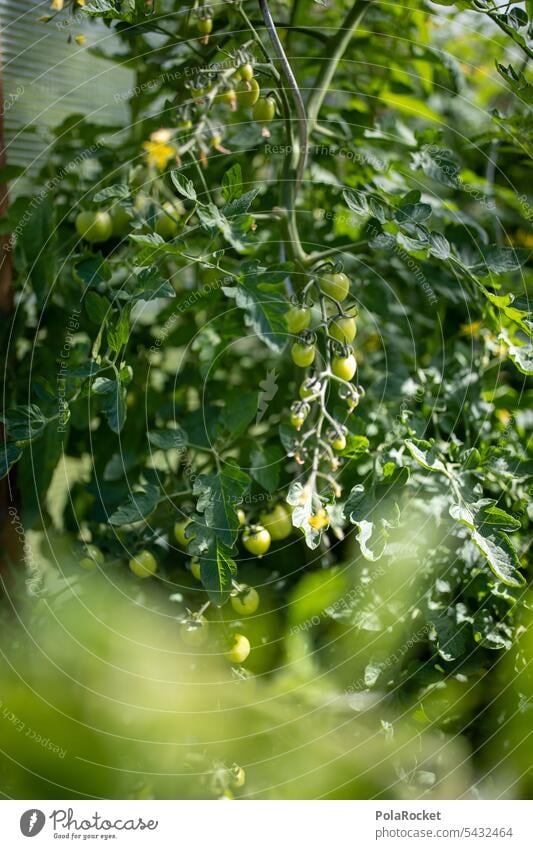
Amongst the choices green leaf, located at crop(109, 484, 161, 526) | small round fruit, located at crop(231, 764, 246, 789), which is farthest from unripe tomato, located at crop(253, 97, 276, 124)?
small round fruit, located at crop(231, 764, 246, 789)

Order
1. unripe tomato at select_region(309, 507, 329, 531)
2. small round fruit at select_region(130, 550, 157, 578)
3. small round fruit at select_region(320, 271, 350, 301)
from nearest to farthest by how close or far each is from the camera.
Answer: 1. unripe tomato at select_region(309, 507, 329, 531)
2. small round fruit at select_region(320, 271, 350, 301)
3. small round fruit at select_region(130, 550, 157, 578)

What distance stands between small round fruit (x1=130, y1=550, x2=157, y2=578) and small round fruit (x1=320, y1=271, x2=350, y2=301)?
1.00 feet

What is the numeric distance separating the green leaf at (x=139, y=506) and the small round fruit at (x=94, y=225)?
272mm

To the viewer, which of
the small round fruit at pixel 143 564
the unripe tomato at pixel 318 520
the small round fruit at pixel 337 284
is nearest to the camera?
the unripe tomato at pixel 318 520

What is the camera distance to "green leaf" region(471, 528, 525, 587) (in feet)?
1.87

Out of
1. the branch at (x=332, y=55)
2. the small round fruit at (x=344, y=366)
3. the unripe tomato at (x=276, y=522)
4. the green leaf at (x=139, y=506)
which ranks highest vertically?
the branch at (x=332, y=55)

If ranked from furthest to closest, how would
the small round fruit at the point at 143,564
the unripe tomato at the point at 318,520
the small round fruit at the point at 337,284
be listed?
1. the small round fruit at the point at 143,564
2. the small round fruit at the point at 337,284
3. the unripe tomato at the point at 318,520

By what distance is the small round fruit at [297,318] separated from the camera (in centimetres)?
61

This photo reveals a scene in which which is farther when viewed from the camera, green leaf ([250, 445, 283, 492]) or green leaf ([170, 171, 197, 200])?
green leaf ([250, 445, 283, 492])

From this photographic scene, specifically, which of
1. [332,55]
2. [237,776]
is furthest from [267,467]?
[332,55]

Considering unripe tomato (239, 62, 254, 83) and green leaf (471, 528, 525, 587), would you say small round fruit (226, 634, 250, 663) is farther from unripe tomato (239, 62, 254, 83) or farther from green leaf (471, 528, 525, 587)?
unripe tomato (239, 62, 254, 83)

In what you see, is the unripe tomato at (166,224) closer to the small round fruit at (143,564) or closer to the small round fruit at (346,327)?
the small round fruit at (346,327)
